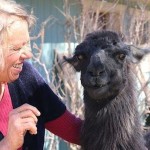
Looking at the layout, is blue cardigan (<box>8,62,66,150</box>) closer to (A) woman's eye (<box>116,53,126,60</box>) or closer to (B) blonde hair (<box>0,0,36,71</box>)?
(B) blonde hair (<box>0,0,36,71</box>)

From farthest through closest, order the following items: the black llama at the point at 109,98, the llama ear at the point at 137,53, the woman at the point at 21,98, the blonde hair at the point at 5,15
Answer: the llama ear at the point at 137,53, the black llama at the point at 109,98, the blonde hair at the point at 5,15, the woman at the point at 21,98

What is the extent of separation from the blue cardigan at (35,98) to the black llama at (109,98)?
1.00 feet

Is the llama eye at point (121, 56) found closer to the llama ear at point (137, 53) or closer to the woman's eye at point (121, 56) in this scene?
the woman's eye at point (121, 56)

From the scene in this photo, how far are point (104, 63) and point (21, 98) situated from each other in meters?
0.60

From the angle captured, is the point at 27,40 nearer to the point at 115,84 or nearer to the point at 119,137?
the point at 115,84

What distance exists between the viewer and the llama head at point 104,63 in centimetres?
235

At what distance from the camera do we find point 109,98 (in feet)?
8.06

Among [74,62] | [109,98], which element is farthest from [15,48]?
[109,98]

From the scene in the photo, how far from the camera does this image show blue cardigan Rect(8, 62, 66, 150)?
2.70 metres

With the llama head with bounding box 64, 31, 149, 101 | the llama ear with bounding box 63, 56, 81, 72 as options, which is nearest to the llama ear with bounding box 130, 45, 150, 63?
the llama head with bounding box 64, 31, 149, 101

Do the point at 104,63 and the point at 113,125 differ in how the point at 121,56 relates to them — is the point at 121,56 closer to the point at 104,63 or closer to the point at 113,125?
the point at 104,63

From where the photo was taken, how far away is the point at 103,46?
8.11 feet

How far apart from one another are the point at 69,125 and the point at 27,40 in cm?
69

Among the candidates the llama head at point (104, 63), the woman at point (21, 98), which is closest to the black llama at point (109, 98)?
the llama head at point (104, 63)
